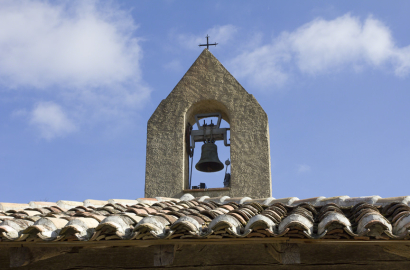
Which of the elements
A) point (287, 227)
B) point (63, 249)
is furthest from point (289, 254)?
point (63, 249)

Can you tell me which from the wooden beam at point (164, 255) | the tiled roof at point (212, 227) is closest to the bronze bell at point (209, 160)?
the tiled roof at point (212, 227)

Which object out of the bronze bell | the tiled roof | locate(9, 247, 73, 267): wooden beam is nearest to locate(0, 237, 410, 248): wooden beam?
the tiled roof

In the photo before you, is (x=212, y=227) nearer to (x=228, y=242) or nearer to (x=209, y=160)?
(x=228, y=242)

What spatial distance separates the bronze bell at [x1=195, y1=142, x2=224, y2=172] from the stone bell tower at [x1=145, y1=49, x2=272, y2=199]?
26 centimetres

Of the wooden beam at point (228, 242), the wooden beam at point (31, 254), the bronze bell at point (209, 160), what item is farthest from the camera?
the bronze bell at point (209, 160)

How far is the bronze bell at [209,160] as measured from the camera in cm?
719

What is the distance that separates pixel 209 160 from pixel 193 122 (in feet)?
2.46

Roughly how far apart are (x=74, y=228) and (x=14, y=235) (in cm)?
46

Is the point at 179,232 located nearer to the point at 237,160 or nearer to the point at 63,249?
the point at 63,249

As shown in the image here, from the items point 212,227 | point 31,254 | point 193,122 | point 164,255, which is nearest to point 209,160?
point 193,122

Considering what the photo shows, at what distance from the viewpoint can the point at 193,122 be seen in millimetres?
7594

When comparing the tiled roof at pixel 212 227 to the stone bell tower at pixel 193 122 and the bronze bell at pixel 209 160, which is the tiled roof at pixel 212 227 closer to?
the stone bell tower at pixel 193 122

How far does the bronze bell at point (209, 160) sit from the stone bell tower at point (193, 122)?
0.26m

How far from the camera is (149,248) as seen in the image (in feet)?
12.6
